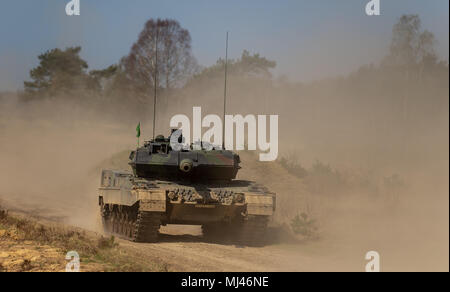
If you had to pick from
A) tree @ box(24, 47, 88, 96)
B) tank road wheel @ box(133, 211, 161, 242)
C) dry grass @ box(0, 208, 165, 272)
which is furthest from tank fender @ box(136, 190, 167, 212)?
tree @ box(24, 47, 88, 96)

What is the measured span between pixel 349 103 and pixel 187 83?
10.4 meters

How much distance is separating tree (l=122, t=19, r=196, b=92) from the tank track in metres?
21.5

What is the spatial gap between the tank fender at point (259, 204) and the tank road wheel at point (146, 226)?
2.11 metres

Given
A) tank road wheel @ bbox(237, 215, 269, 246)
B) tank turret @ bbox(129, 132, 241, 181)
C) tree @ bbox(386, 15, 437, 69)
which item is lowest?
tank road wheel @ bbox(237, 215, 269, 246)

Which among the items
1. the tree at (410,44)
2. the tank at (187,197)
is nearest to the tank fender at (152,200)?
the tank at (187,197)

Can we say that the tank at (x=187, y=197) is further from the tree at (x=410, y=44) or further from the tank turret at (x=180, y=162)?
the tree at (x=410, y=44)

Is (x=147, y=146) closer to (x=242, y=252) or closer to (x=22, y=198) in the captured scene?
(x=242, y=252)

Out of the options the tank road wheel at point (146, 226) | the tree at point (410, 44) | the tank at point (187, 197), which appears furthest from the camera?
the tree at point (410, 44)

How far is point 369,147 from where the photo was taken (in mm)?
28641

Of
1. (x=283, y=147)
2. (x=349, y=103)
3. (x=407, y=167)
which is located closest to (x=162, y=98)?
(x=283, y=147)

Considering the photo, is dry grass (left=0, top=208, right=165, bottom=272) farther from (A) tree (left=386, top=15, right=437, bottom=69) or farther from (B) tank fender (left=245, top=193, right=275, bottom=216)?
(A) tree (left=386, top=15, right=437, bottom=69)

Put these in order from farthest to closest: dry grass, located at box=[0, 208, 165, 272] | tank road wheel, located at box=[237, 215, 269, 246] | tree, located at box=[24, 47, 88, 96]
A: tree, located at box=[24, 47, 88, 96]
tank road wheel, located at box=[237, 215, 269, 246]
dry grass, located at box=[0, 208, 165, 272]

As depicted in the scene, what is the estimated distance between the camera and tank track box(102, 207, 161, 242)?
48.4 feet

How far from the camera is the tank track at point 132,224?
14.7m
